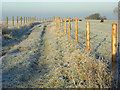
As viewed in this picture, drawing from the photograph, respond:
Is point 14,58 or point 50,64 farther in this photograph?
point 14,58

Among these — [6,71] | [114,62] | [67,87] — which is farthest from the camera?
[6,71]

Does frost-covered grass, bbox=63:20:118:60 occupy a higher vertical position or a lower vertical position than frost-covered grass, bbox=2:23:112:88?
higher

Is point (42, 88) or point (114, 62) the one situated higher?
point (114, 62)

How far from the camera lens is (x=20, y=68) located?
316 inches

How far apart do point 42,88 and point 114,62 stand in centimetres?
296

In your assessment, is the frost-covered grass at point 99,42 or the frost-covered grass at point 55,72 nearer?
the frost-covered grass at point 55,72

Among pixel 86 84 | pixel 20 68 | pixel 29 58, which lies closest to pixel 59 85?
pixel 86 84

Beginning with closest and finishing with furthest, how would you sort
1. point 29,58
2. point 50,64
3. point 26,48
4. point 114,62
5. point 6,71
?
point 114,62, point 6,71, point 50,64, point 29,58, point 26,48

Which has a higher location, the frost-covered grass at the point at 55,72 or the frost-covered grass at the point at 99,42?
the frost-covered grass at the point at 99,42

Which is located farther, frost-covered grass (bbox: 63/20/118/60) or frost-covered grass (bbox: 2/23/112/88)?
frost-covered grass (bbox: 63/20/118/60)

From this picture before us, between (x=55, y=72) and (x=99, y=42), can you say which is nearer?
(x=55, y=72)

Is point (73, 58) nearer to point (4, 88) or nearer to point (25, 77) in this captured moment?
point (25, 77)

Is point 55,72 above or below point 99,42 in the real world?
A: below

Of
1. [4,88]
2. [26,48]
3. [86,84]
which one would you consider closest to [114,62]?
[86,84]
